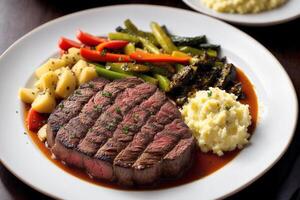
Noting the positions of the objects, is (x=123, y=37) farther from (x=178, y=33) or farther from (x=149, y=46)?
(x=178, y=33)

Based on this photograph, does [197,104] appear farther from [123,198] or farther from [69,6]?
[69,6]

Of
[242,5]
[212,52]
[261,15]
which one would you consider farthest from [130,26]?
[261,15]

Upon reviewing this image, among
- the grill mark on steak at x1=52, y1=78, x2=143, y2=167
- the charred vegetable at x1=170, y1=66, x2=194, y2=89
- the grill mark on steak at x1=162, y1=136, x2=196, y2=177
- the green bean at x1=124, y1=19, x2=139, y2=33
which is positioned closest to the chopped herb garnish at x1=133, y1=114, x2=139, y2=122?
the grill mark on steak at x1=52, y1=78, x2=143, y2=167

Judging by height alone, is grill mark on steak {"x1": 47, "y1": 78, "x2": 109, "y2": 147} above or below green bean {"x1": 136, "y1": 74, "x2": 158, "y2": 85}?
above

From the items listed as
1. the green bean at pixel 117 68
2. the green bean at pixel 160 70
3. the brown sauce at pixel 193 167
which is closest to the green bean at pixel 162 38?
the green bean at pixel 160 70

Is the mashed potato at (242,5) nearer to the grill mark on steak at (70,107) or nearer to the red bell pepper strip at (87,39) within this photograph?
the red bell pepper strip at (87,39)

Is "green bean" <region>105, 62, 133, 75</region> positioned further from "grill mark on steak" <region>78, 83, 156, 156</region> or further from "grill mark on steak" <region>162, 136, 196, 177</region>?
"grill mark on steak" <region>162, 136, 196, 177</region>

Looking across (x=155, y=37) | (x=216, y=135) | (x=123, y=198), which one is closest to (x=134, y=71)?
(x=155, y=37)

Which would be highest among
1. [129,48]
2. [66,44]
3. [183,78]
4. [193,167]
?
[66,44]
